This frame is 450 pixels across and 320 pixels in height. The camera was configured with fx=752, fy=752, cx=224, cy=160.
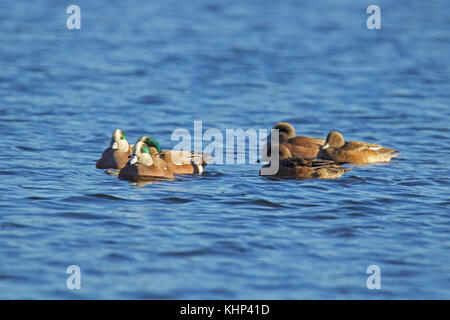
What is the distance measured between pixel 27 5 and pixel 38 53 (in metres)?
10.3

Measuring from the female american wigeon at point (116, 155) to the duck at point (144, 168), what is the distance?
566mm

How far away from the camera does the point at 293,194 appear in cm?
1270

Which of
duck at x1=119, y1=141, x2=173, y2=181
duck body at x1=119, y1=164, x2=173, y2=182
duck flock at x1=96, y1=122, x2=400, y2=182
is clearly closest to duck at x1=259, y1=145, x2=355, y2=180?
duck flock at x1=96, y1=122, x2=400, y2=182

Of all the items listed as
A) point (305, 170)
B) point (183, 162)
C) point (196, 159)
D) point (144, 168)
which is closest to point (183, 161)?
point (183, 162)

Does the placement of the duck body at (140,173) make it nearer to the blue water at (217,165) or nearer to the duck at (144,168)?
the duck at (144,168)

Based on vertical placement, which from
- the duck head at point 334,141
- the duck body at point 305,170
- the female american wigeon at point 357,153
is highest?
the duck head at point 334,141

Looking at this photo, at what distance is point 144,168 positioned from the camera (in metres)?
13.4

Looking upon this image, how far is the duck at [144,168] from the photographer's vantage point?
13352mm

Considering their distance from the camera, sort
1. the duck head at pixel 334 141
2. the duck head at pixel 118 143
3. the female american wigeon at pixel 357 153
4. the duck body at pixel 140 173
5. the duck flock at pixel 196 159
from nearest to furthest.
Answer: the duck body at pixel 140 173
the duck flock at pixel 196 159
the duck head at pixel 118 143
the female american wigeon at pixel 357 153
the duck head at pixel 334 141

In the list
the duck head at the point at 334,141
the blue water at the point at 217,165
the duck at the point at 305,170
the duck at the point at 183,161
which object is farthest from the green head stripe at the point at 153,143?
the duck head at the point at 334,141

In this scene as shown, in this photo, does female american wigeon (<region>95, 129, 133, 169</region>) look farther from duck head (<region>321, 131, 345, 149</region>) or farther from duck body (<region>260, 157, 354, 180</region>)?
duck head (<region>321, 131, 345, 149</region>)

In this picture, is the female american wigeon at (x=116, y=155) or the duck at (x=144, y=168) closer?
the duck at (x=144, y=168)

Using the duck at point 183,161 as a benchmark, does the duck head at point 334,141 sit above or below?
above

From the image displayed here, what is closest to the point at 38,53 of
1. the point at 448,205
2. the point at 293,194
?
the point at 293,194
